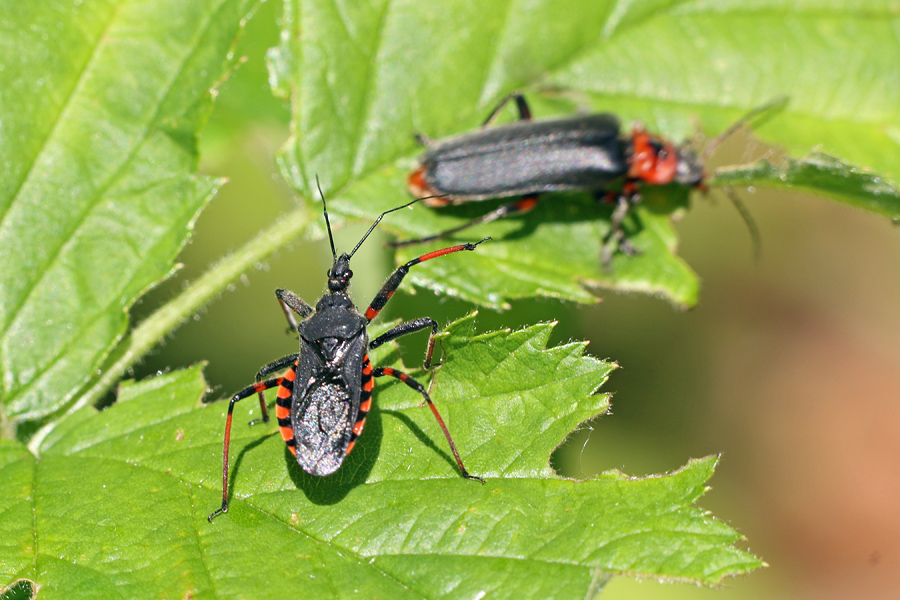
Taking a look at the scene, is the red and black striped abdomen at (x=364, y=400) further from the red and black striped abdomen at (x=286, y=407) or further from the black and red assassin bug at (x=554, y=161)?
the black and red assassin bug at (x=554, y=161)


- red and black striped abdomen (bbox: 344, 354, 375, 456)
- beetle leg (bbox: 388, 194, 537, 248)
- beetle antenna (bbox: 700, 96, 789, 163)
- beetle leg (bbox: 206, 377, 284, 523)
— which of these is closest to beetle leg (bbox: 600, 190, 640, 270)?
beetle leg (bbox: 388, 194, 537, 248)

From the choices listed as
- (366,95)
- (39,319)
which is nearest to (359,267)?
(366,95)

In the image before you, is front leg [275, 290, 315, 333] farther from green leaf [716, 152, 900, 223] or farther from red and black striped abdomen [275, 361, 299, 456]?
green leaf [716, 152, 900, 223]

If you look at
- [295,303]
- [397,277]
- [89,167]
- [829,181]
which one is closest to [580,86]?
[829,181]

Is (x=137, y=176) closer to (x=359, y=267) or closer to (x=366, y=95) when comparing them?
(x=366, y=95)

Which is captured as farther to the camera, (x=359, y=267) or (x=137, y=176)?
(x=359, y=267)

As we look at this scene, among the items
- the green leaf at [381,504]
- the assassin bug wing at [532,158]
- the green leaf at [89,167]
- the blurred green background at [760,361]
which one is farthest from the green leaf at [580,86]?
the blurred green background at [760,361]

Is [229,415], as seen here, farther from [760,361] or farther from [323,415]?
[760,361]
